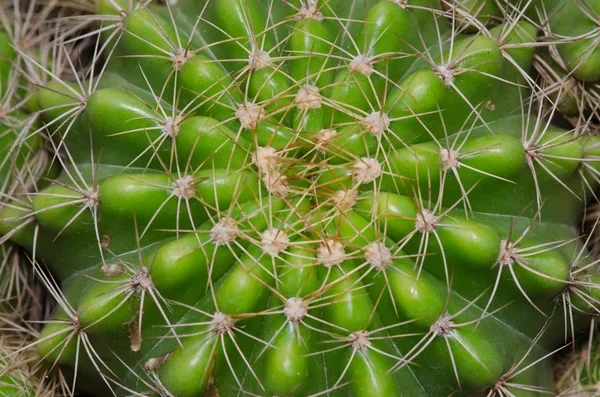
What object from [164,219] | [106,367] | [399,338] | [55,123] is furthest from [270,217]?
[55,123]

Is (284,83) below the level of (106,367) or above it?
above

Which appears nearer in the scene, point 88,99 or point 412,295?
point 412,295

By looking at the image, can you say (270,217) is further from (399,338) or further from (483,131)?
(483,131)

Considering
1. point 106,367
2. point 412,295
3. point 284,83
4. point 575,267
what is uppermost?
point 284,83

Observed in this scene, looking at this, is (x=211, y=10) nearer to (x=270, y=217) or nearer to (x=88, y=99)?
(x=88, y=99)

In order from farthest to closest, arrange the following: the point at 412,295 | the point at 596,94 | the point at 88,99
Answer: the point at 596,94, the point at 88,99, the point at 412,295

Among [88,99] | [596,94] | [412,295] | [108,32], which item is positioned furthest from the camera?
[108,32]

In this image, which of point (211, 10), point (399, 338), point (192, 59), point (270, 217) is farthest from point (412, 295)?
point (211, 10)
